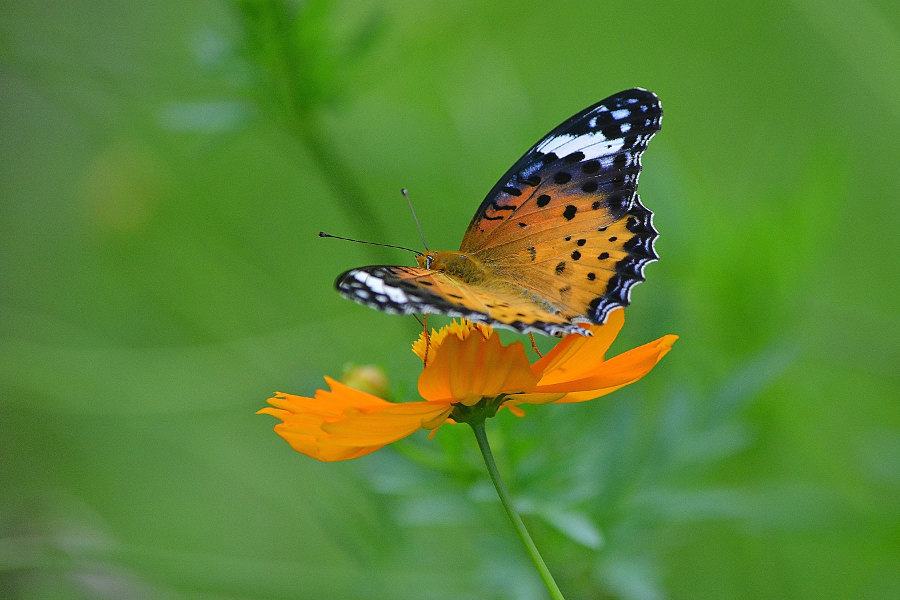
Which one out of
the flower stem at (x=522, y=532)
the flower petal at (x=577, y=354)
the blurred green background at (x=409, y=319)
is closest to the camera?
→ the flower stem at (x=522, y=532)

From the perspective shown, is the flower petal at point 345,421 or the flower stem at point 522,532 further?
the flower petal at point 345,421

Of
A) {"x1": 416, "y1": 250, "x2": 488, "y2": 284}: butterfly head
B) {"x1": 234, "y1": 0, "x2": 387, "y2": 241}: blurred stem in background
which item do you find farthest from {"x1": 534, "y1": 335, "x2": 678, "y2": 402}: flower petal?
{"x1": 234, "y1": 0, "x2": 387, "y2": 241}: blurred stem in background

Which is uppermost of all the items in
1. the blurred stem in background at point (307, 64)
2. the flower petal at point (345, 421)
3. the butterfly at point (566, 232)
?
the blurred stem in background at point (307, 64)

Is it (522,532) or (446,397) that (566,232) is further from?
(522,532)

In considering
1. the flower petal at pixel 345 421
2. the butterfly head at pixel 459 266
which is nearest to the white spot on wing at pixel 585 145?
the butterfly head at pixel 459 266

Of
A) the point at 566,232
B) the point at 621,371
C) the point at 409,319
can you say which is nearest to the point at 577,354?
the point at 621,371

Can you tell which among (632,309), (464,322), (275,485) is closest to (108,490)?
(275,485)

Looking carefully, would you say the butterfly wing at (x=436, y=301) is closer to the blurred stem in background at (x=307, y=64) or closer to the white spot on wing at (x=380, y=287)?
the white spot on wing at (x=380, y=287)
